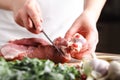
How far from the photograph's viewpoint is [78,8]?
5.22 ft

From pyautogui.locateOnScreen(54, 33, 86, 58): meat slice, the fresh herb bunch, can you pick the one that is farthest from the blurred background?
the fresh herb bunch

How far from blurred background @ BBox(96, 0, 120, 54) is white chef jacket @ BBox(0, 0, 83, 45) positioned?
1.03 metres

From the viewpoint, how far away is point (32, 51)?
1.12 metres

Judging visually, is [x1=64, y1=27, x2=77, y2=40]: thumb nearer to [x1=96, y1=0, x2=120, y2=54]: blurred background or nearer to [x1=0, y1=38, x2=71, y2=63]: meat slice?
[x1=0, y1=38, x2=71, y2=63]: meat slice

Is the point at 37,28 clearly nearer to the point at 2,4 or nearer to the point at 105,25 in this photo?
the point at 2,4

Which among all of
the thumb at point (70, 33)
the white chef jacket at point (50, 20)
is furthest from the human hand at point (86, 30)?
the white chef jacket at point (50, 20)

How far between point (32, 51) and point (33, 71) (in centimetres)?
39

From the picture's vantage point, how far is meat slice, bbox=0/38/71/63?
43.1 inches

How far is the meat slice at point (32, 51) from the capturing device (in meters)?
1.09

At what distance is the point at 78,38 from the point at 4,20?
415mm

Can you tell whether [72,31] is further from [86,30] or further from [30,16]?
[30,16]

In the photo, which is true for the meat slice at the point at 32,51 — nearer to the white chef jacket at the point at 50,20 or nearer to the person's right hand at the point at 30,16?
the person's right hand at the point at 30,16

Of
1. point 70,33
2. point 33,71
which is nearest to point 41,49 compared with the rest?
point 70,33

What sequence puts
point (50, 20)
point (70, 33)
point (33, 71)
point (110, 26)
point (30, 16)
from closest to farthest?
point (33, 71) < point (30, 16) < point (70, 33) < point (50, 20) < point (110, 26)
